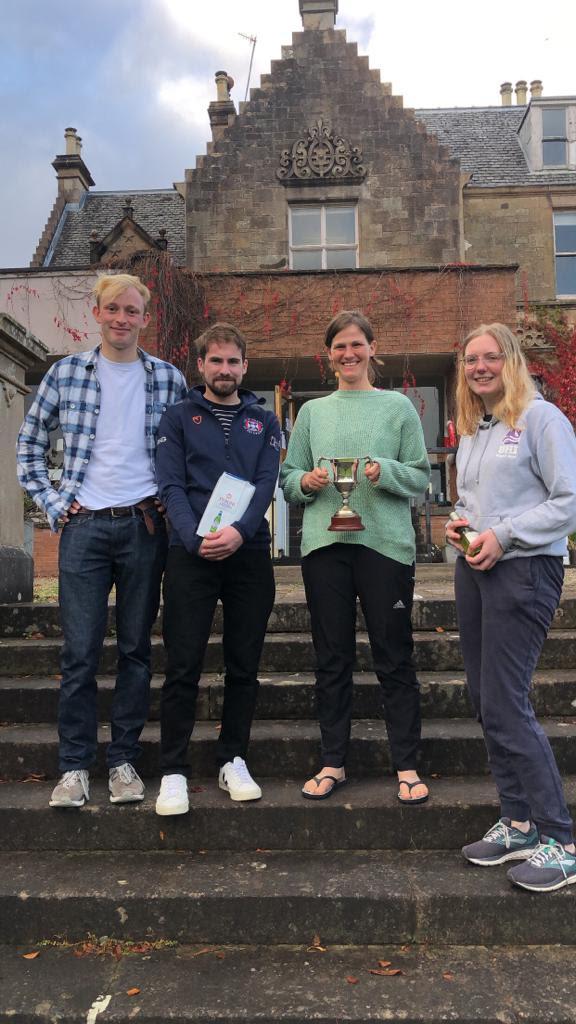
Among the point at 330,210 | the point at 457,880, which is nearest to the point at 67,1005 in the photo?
the point at 457,880

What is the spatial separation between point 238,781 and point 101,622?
860 mm

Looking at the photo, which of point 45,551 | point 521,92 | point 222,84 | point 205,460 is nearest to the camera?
point 205,460

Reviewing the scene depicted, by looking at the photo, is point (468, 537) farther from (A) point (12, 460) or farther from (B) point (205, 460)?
(A) point (12, 460)

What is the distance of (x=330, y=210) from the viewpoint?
47.8ft

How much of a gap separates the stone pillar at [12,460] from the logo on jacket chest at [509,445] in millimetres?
3405

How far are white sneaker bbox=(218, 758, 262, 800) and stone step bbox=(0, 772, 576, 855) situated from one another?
0.04 meters

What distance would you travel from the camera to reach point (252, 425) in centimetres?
344

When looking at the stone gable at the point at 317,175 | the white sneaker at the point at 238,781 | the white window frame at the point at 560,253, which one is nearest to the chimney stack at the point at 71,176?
the stone gable at the point at 317,175

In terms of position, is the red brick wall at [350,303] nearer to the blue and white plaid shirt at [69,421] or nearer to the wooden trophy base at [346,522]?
the blue and white plaid shirt at [69,421]

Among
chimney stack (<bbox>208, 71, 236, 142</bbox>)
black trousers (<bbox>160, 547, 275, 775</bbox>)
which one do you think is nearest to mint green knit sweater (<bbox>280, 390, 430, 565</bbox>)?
black trousers (<bbox>160, 547, 275, 775</bbox>)

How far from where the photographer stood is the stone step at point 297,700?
155 inches

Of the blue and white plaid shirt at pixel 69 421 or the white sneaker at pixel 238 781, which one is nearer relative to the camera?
the white sneaker at pixel 238 781

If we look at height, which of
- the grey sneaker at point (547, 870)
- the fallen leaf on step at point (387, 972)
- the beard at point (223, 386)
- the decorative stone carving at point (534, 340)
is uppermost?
the decorative stone carving at point (534, 340)

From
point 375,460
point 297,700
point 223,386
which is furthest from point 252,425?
point 297,700
